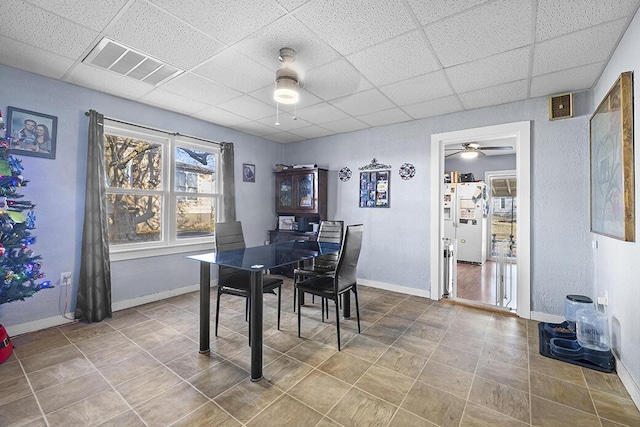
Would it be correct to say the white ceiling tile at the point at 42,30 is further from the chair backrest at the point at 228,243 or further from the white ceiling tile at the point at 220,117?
the chair backrest at the point at 228,243

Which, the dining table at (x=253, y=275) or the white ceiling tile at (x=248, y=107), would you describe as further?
the white ceiling tile at (x=248, y=107)

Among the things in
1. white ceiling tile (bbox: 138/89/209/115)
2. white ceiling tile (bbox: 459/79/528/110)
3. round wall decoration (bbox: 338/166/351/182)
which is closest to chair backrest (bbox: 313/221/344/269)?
round wall decoration (bbox: 338/166/351/182)

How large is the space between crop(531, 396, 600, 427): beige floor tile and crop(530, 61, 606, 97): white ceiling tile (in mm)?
2699

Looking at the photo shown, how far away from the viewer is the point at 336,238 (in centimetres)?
360

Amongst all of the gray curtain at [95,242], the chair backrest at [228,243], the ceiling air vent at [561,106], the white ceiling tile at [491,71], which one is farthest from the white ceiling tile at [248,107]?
the ceiling air vent at [561,106]

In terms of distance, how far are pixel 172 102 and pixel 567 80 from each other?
14.0ft

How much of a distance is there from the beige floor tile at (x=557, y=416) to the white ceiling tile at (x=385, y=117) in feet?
10.3

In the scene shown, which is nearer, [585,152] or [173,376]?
[173,376]

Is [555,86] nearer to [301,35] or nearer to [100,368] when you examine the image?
[301,35]

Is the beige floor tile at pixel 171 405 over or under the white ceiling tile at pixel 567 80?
under

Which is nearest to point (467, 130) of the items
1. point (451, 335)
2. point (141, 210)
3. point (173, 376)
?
point (451, 335)

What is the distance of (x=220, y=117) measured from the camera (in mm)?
3973

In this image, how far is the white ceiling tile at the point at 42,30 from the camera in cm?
185

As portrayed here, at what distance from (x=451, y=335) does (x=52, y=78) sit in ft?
15.4
